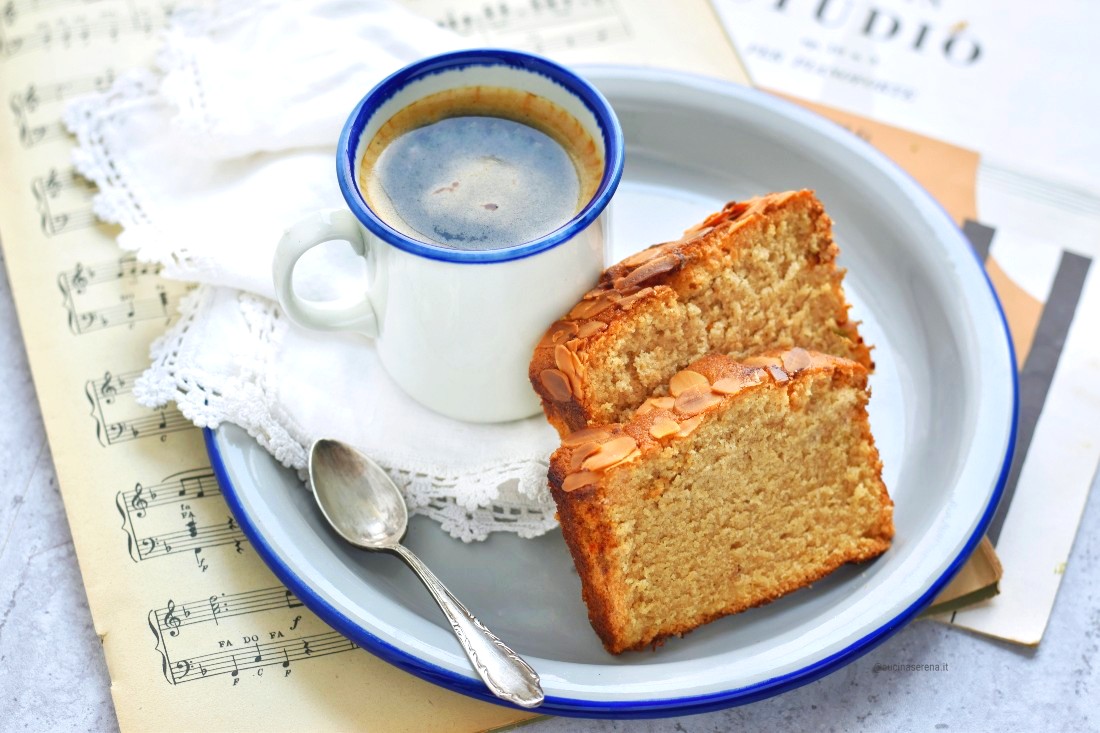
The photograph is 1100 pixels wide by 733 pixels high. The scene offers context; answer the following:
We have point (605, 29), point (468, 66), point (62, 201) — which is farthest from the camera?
point (605, 29)

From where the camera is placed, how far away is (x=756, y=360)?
166 cm

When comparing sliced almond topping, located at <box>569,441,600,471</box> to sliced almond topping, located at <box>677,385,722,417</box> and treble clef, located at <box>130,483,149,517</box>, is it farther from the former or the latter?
treble clef, located at <box>130,483,149,517</box>

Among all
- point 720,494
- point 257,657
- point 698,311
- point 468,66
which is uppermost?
point 468,66

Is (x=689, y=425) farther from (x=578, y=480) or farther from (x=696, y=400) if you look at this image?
(x=578, y=480)

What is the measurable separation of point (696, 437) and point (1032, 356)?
3.08ft

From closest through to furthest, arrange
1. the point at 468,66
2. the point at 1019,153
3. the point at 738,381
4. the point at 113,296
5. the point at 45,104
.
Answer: the point at 738,381, the point at 468,66, the point at 113,296, the point at 45,104, the point at 1019,153

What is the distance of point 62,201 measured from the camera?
85.5 inches

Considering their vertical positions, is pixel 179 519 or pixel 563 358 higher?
pixel 563 358

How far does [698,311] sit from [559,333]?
234 mm

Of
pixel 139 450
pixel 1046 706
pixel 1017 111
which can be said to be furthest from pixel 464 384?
pixel 1017 111

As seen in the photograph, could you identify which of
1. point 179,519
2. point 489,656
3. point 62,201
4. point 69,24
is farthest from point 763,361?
point 69,24

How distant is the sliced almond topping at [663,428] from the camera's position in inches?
60.2

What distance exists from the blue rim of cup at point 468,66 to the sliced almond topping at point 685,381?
0.29 m

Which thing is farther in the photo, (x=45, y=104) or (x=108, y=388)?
(x=45, y=104)
